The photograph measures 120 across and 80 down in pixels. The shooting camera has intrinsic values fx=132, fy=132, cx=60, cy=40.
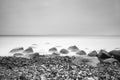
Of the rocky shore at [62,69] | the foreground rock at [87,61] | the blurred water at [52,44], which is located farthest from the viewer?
the blurred water at [52,44]

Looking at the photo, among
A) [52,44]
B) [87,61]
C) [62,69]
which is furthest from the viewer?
[52,44]

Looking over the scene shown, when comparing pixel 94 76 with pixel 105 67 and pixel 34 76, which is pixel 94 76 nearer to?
pixel 105 67

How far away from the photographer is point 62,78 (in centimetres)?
122

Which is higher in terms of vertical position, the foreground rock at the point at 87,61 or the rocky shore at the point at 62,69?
the foreground rock at the point at 87,61

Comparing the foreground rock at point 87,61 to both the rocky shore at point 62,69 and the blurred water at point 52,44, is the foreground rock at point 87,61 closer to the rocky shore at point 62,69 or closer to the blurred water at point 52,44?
the rocky shore at point 62,69

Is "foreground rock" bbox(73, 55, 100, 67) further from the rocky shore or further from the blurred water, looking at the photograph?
the blurred water

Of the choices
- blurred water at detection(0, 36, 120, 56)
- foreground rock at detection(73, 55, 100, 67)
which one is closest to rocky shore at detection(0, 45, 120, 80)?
foreground rock at detection(73, 55, 100, 67)

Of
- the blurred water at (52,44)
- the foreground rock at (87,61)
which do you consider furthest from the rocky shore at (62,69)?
the blurred water at (52,44)

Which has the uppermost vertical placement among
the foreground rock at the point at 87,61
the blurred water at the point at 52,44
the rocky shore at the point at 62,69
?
the blurred water at the point at 52,44

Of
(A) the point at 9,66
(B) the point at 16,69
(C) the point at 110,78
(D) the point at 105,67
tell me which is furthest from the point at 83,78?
(A) the point at 9,66

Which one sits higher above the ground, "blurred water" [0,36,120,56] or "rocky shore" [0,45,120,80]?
"blurred water" [0,36,120,56]

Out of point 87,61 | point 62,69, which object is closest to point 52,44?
point 87,61

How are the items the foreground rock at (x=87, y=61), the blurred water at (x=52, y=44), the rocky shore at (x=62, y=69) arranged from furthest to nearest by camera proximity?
the blurred water at (x=52, y=44), the foreground rock at (x=87, y=61), the rocky shore at (x=62, y=69)

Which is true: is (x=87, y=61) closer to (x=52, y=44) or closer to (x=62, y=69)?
(x=62, y=69)
